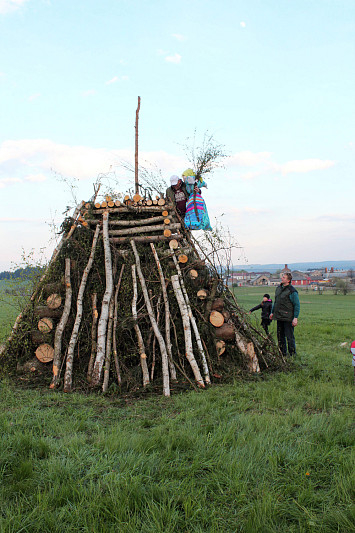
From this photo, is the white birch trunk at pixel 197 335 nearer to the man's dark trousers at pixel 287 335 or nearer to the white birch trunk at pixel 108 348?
the white birch trunk at pixel 108 348

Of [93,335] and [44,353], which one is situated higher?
[93,335]

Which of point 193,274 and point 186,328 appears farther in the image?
point 193,274

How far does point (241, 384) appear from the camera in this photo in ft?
20.7

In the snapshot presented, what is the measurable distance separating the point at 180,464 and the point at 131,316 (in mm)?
3418

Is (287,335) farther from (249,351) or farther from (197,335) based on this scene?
(197,335)

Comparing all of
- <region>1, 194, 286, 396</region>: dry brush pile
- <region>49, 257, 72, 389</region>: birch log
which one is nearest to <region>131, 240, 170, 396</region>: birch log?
<region>1, 194, 286, 396</region>: dry brush pile

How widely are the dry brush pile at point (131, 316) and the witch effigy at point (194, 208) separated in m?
0.33

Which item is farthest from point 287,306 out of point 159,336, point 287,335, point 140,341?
point 140,341

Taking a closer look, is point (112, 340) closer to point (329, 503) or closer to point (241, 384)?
point (241, 384)

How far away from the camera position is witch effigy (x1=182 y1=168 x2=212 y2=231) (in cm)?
802

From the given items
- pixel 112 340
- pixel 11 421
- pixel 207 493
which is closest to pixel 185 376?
pixel 112 340

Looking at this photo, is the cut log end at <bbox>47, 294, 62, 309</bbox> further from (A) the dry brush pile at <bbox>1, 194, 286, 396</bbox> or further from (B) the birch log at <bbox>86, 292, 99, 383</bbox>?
(B) the birch log at <bbox>86, 292, 99, 383</bbox>

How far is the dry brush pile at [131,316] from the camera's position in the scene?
6422mm

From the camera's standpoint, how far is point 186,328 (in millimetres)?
6559
